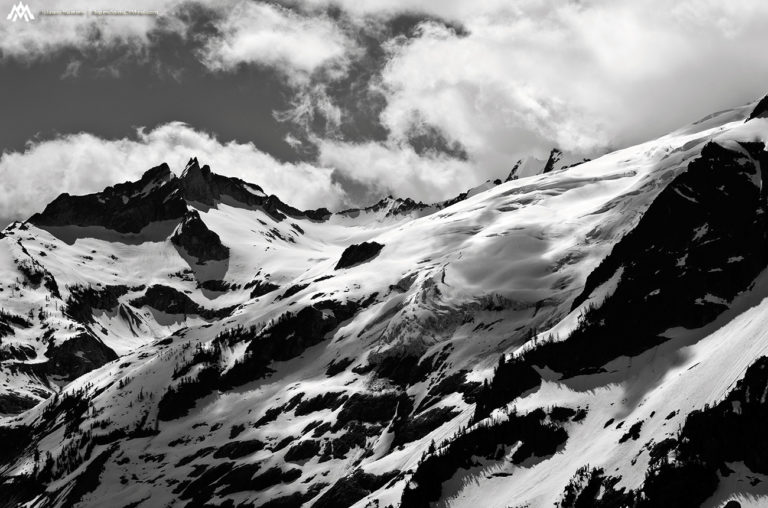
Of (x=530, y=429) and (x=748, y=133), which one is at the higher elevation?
(x=748, y=133)

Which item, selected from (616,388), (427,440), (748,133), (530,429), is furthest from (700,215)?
(427,440)

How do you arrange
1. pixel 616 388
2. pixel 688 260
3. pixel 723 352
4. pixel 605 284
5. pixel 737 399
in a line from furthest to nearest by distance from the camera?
1. pixel 605 284
2. pixel 688 260
3. pixel 616 388
4. pixel 723 352
5. pixel 737 399

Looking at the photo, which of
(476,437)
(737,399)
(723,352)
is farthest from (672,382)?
(476,437)

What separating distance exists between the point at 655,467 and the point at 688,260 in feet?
189

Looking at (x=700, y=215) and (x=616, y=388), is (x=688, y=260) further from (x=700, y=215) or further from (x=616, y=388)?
(x=616, y=388)

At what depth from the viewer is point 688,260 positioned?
566 feet

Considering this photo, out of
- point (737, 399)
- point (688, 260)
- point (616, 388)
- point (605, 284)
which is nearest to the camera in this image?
point (737, 399)

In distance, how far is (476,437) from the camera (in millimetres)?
161500

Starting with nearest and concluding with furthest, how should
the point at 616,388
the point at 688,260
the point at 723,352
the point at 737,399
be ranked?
1. the point at 737,399
2. the point at 723,352
3. the point at 616,388
4. the point at 688,260

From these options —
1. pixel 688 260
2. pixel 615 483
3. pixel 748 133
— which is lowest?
pixel 615 483

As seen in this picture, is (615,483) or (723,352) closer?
(615,483)

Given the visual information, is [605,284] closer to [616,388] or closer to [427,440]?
[616,388]

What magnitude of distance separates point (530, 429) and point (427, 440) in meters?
39.8

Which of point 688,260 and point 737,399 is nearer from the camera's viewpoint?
point 737,399
